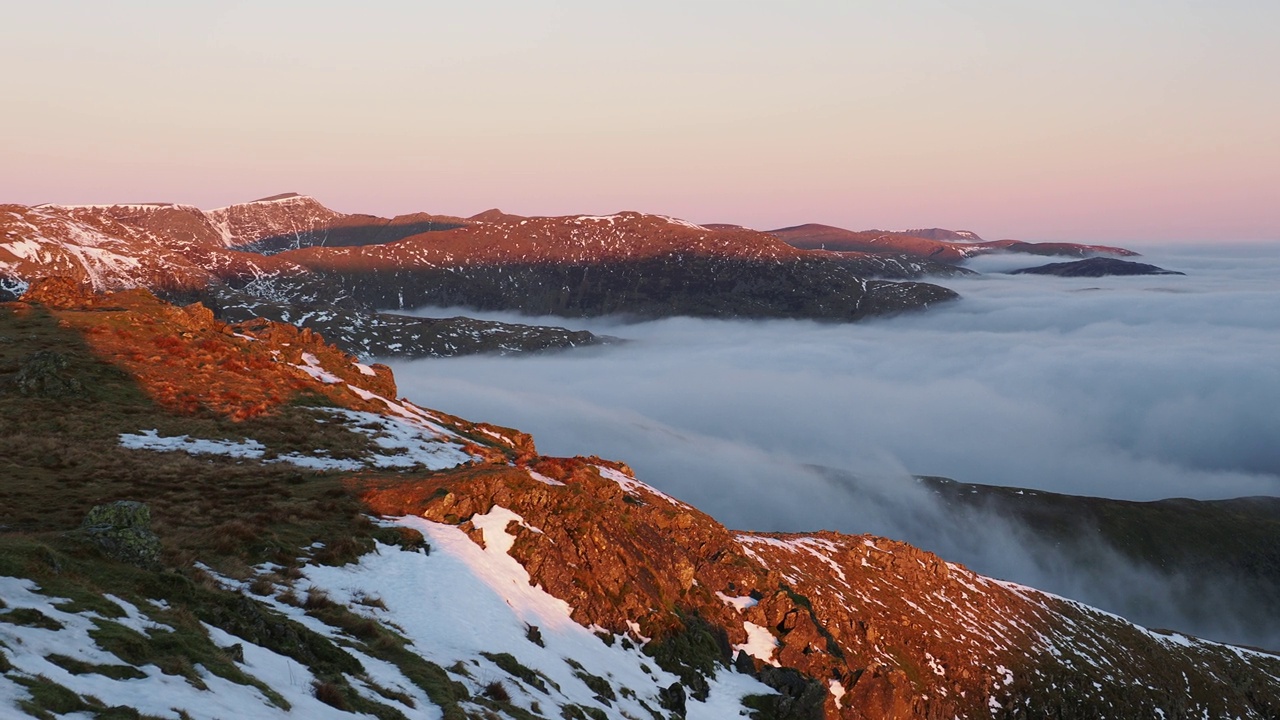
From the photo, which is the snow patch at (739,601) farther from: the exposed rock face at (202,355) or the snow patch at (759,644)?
the exposed rock face at (202,355)

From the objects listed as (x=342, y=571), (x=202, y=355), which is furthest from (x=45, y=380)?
(x=342, y=571)

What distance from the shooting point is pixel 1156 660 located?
106m

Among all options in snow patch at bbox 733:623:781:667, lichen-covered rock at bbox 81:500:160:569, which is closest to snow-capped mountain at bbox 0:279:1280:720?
lichen-covered rock at bbox 81:500:160:569

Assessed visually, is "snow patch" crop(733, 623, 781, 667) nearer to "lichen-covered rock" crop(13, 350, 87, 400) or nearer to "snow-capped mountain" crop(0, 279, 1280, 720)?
"snow-capped mountain" crop(0, 279, 1280, 720)

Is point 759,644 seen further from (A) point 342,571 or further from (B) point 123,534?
(B) point 123,534

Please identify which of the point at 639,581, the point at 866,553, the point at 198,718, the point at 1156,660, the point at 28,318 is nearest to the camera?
the point at 198,718

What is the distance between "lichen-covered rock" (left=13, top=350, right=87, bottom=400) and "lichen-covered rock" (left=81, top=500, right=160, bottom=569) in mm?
30231

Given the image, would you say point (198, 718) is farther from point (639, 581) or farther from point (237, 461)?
point (237, 461)

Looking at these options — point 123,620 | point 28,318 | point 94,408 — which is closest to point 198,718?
point 123,620

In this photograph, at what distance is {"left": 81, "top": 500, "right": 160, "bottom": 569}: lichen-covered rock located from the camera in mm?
22094

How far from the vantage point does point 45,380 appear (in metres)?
46.9

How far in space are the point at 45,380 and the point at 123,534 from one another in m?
32.4

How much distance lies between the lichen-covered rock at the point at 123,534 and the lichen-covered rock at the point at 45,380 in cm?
3023

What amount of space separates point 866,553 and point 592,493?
5340 centimetres
